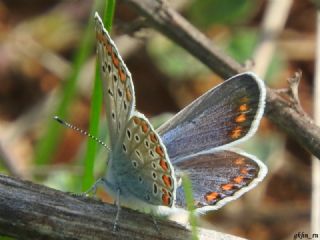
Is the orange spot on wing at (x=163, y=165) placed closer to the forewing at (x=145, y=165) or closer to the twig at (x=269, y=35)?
the forewing at (x=145, y=165)

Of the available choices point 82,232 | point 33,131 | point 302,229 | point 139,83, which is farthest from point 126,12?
point 82,232

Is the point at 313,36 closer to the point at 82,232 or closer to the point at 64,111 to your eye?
the point at 64,111

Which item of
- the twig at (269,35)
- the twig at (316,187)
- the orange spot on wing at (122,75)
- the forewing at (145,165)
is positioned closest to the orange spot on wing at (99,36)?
the orange spot on wing at (122,75)

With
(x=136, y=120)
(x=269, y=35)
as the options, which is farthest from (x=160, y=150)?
(x=269, y=35)

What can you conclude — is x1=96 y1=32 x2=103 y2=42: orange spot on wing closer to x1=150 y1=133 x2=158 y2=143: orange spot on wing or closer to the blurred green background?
x1=150 y1=133 x2=158 y2=143: orange spot on wing

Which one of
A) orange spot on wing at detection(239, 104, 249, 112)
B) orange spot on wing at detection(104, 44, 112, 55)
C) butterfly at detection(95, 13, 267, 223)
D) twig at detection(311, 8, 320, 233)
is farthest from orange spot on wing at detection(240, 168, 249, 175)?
twig at detection(311, 8, 320, 233)

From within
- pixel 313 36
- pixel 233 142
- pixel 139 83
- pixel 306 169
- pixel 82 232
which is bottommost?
pixel 82 232
